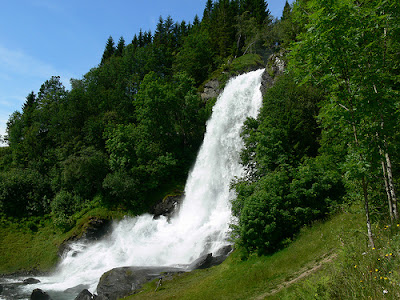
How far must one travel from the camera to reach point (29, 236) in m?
29.2

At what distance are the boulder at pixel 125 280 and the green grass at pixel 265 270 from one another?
163 centimetres

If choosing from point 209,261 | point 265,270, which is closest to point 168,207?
point 209,261

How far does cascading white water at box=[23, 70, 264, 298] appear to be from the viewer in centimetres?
2142

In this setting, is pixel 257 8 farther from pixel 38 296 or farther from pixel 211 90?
pixel 38 296

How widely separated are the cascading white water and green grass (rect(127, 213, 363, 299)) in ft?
19.4

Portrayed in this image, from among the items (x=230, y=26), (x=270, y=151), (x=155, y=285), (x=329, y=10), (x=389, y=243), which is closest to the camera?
(x=389, y=243)

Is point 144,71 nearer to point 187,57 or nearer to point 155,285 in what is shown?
point 187,57

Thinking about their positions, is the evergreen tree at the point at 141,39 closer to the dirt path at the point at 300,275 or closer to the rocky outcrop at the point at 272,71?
the rocky outcrop at the point at 272,71

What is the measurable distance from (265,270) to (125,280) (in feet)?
29.4

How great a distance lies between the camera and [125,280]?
55.1ft

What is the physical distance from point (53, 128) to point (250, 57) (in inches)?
1164

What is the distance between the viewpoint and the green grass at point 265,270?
10.7 m

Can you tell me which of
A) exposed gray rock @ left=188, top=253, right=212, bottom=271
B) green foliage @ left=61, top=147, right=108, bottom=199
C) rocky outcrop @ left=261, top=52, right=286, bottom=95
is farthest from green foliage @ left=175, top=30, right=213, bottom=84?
exposed gray rock @ left=188, top=253, right=212, bottom=271

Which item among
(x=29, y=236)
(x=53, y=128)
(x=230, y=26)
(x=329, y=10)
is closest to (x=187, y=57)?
(x=230, y=26)
